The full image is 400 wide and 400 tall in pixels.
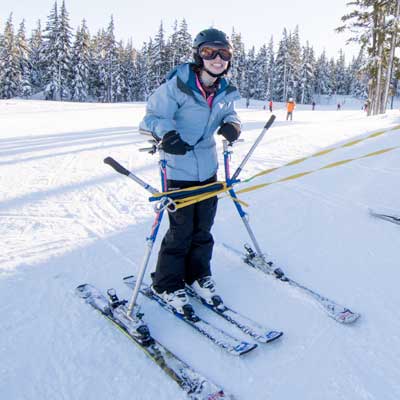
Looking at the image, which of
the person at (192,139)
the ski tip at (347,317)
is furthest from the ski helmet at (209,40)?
the ski tip at (347,317)

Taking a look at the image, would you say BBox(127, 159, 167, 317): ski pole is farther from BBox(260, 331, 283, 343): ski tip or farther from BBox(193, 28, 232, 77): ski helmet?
BBox(260, 331, 283, 343): ski tip

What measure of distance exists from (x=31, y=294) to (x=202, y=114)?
2.21 m

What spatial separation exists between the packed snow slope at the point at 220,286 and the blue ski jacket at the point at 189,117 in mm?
1242

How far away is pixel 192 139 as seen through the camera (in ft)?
10.1

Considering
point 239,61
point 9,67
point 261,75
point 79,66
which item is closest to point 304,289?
point 79,66

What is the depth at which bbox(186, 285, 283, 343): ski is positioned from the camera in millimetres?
2830

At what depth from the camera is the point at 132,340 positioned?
2.80 m

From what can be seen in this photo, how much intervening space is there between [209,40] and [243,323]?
2.24 m

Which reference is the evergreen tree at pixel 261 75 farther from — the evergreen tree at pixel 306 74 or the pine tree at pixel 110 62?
the pine tree at pixel 110 62

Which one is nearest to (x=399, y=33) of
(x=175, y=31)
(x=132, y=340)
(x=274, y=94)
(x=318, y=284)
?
(x=318, y=284)

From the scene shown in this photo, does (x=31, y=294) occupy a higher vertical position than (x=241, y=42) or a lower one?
lower

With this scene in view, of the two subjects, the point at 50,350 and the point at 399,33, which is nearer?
the point at 50,350

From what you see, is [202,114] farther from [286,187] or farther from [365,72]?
[365,72]

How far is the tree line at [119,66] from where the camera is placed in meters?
51.1
